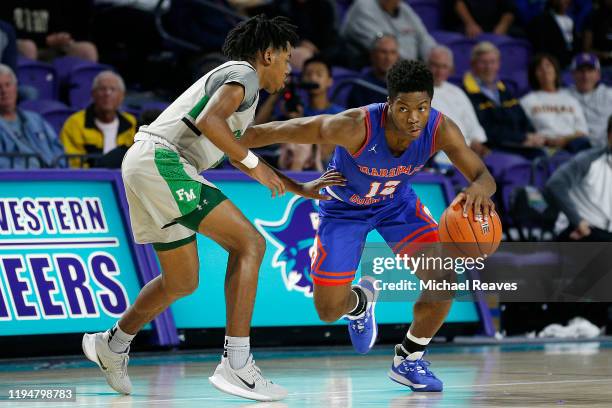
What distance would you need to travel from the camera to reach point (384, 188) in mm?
7566

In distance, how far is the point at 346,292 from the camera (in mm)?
7914

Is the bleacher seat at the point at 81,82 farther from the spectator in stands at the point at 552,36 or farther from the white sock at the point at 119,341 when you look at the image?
the spectator in stands at the point at 552,36

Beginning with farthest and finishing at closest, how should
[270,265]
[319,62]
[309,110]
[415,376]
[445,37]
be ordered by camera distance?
[445,37] < [319,62] < [309,110] < [270,265] < [415,376]

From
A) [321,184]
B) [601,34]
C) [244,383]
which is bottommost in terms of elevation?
[601,34]

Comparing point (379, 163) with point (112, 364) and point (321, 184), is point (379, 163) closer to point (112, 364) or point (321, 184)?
point (321, 184)

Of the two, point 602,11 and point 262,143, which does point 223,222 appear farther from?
point 602,11

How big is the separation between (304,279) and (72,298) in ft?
6.68

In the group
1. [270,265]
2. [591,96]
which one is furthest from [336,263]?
[591,96]

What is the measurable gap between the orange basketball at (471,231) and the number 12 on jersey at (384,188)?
1.37ft

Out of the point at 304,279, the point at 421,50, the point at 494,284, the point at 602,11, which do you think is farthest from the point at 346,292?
the point at 602,11

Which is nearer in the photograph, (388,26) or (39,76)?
(39,76)

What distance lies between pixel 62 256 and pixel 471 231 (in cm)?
362

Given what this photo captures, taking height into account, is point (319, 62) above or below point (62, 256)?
above

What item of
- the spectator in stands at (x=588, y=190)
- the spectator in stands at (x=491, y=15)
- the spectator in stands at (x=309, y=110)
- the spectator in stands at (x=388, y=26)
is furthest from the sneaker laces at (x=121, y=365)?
the spectator in stands at (x=491, y=15)
